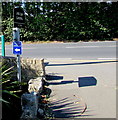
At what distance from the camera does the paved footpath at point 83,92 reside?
142 inches

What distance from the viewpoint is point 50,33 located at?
18.0m

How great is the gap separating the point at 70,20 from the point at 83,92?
45.4ft

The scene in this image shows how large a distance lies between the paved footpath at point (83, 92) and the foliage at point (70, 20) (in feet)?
36.6

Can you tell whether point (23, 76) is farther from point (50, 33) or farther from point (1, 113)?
point (50, 33)

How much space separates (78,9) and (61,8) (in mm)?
1726

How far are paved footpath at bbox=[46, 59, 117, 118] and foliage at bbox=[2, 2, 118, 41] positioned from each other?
11169mm

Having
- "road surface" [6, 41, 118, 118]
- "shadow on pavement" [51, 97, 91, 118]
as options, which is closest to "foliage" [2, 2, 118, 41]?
"road surface" [6, 41, 118, 118]

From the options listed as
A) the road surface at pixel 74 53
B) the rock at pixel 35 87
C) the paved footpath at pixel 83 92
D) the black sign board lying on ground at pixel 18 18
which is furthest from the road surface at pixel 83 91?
the road surface at pixel 74 53

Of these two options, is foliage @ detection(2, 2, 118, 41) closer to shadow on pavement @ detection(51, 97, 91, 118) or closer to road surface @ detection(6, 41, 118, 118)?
road surface @ detection(6, 41, 118, 118)

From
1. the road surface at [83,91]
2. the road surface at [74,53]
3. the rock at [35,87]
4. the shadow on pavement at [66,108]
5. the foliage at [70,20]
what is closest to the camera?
the shadow on pavement at [66,108]

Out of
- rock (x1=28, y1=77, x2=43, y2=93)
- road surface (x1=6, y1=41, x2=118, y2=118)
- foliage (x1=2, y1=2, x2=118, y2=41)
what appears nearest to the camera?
road surface (x1=6, y1=41, x2=118, y2=118)

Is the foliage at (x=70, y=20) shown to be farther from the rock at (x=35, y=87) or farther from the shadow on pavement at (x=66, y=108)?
the shadow on pavement at (x=66, y=108)

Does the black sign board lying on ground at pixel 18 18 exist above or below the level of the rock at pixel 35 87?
above

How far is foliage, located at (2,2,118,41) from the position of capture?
17.6 m
